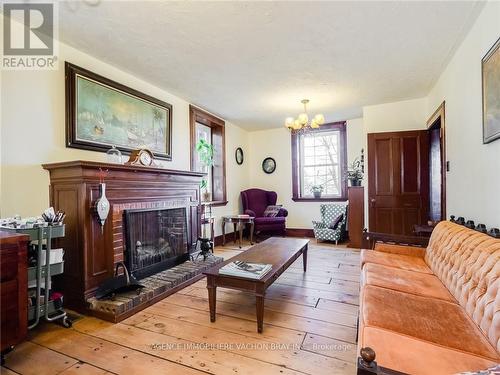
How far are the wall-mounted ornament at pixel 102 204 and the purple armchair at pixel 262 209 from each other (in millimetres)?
3296

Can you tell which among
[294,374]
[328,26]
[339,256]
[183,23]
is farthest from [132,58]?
[339,256]

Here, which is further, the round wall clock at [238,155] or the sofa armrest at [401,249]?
the round wall clock at [238,155]

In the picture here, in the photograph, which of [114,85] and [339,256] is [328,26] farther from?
[339,256]

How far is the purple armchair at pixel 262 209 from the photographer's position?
5457mm

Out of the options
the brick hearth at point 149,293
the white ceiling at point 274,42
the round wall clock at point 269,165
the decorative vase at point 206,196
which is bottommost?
the brick hearth at point 149,293

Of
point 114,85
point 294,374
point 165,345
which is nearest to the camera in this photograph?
point 294,374

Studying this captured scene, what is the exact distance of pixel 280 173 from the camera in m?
6.35

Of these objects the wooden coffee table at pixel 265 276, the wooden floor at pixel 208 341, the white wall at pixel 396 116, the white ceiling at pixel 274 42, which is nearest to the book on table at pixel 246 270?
the wooden coffee table at pixel 265 276

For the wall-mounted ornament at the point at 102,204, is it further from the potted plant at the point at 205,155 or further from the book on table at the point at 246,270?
the potted plant at the point at 205,155

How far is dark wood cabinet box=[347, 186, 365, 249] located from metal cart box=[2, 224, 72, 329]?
4314mm

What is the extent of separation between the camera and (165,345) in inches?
72.7

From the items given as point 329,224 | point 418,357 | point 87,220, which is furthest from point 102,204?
point 329,224

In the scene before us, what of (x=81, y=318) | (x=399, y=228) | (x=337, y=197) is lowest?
(x=81, y=318)

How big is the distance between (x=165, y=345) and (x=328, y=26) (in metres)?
2.91
